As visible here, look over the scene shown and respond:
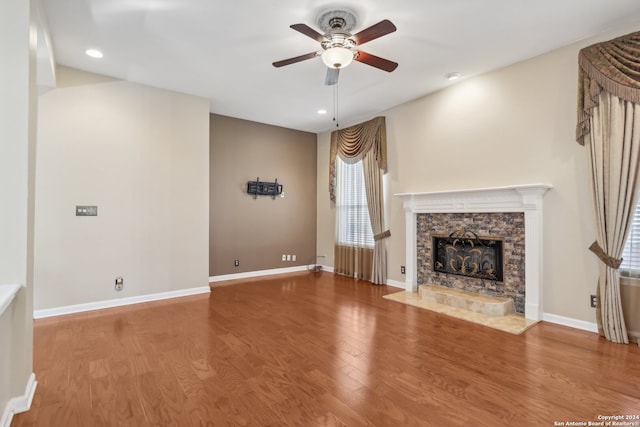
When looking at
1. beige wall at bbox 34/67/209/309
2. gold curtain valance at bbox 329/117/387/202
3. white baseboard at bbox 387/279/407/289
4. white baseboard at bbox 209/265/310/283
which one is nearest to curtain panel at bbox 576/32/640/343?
white baseboard at bbox 387/279/407/289

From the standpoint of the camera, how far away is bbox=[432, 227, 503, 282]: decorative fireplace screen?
3990mm

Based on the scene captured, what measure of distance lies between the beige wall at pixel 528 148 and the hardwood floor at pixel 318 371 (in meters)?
0.67

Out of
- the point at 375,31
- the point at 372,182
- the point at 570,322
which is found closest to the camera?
the point at 375,31

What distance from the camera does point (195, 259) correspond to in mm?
4828

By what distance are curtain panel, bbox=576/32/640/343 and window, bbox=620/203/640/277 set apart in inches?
6.3

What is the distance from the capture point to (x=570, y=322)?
3346 millimetres

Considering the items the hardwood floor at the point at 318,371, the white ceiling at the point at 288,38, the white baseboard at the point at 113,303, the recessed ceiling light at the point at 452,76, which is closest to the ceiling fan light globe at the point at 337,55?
the white ceiling at the point at 288,38

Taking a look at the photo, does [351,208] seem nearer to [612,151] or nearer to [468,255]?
[468,255]

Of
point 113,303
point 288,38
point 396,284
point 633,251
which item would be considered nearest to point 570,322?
point 633,251

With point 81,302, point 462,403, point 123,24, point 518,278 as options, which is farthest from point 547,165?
point 81,302

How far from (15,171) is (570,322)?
198 inches

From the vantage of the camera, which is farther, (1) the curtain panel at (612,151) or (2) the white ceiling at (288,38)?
(1) the curtain panel at (612,151)

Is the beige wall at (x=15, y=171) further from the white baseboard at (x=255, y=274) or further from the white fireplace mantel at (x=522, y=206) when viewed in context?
the white fireplace mantel at (x=522, y=206)

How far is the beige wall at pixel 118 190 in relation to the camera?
3777mm
